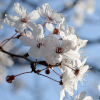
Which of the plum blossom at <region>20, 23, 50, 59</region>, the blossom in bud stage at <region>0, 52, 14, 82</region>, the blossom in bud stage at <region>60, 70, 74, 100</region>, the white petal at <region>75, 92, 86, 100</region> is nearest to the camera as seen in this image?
the plum blossom at <region>20, 23, 50, 59</region>

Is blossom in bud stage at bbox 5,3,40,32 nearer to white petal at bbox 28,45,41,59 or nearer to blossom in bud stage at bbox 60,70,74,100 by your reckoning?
white petal at bbox 28,45,41,59

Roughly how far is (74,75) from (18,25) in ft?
1.65

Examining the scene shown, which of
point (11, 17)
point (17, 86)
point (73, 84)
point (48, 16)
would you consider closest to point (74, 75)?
point (73, 84)

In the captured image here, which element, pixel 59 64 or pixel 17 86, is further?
pixel 17 86

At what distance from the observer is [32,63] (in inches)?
45.4

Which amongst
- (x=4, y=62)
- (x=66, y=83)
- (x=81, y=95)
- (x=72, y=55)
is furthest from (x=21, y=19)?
(x=4, y=62)

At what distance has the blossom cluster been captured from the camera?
3.48ft

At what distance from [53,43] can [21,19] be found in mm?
295

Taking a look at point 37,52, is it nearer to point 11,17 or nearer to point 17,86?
point 11,17

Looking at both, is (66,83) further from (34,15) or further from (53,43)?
(34,15)

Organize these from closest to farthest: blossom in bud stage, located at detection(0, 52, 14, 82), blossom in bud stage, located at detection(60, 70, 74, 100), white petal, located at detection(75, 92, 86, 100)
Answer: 1. blossom in bud stage, located at detection(60, 70, 74, 100)
2. white petal, located at detection(75, 92, 86, 100)
3. blossom in bud stage, located at detection(0, 52, 14, 82)

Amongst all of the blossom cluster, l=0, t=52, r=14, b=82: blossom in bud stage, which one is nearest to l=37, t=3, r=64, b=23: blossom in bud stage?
the blossom cluster

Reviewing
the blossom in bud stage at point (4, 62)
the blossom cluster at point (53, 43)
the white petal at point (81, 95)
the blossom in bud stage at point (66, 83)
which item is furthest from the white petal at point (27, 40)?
the blossom in bud stage at point (4, 62)

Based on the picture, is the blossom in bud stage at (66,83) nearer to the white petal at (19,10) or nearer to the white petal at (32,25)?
the white petal at (32,25)
